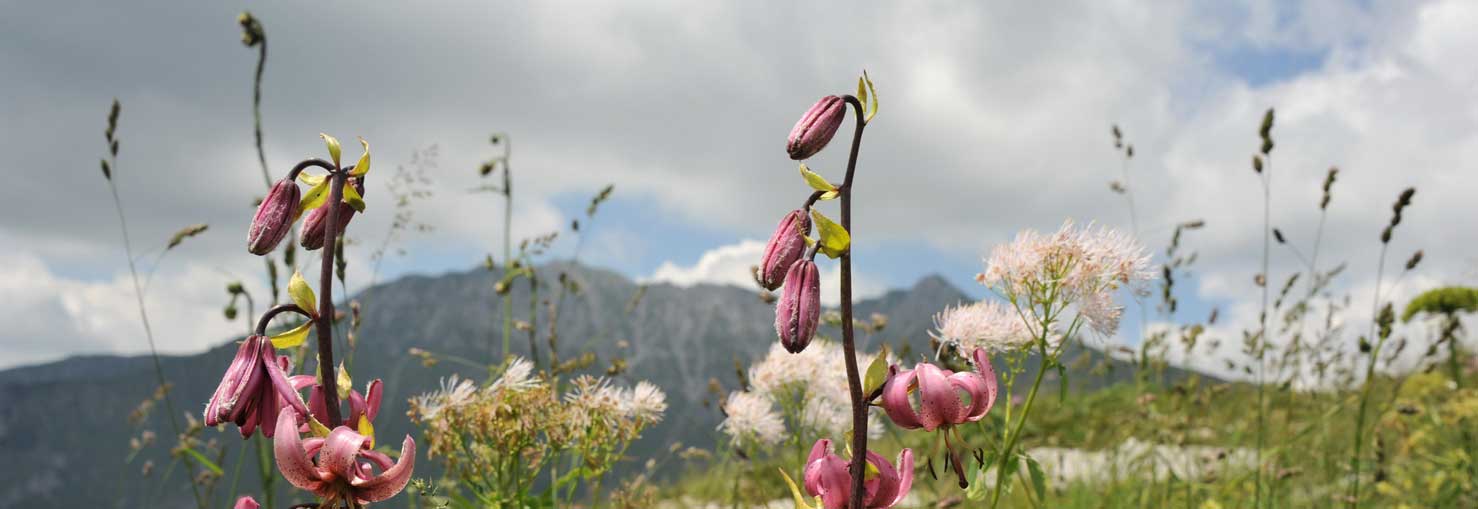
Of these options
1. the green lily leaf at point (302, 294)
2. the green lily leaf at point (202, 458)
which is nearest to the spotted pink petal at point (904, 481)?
the green lily leaf at point (302, 294)

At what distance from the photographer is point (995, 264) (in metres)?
1.78

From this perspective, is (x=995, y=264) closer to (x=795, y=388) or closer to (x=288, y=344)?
(x=795, y=388)

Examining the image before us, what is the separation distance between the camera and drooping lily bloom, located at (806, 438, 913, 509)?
1154mm

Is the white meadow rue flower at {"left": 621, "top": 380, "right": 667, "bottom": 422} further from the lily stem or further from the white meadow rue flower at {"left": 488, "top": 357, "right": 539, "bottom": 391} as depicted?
the lily stem

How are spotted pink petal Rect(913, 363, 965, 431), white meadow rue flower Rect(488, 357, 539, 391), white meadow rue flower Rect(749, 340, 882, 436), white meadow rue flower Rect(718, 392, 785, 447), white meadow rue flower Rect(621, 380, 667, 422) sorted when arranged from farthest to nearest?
1. white meadow rue flower Rect(718, 392, 785, 447)
2. white meadow rue flower Rect(749, 340, 882, 436)
3. white meadow rue flower Rect(621, 380, 667, 422)
4. white meadow rue flower Rect(488, 357, 539, 391)
5. spotted pink petal Rect(913, 363, 965, 431)

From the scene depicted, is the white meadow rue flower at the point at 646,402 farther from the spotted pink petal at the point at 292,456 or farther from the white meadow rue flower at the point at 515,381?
the spotted pink petal at the point at 292,456

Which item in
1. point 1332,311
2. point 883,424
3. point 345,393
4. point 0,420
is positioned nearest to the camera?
point 345,393

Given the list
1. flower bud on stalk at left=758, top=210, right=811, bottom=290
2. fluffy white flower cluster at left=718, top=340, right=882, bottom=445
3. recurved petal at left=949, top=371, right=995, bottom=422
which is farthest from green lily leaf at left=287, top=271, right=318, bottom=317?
fluffy white flower cluster at left=718, top=340, right=882, bottom=445

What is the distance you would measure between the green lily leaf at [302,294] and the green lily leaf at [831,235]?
611mm

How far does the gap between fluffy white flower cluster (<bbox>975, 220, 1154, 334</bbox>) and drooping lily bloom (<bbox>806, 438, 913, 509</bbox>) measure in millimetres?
653

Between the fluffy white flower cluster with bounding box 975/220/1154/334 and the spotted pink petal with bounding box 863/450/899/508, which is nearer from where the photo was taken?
the spotted pink petal with bounding box 863/450/899/508

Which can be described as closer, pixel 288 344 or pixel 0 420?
pixel 288 344

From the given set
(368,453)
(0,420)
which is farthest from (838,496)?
(0,420)

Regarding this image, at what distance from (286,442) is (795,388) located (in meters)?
1.77
